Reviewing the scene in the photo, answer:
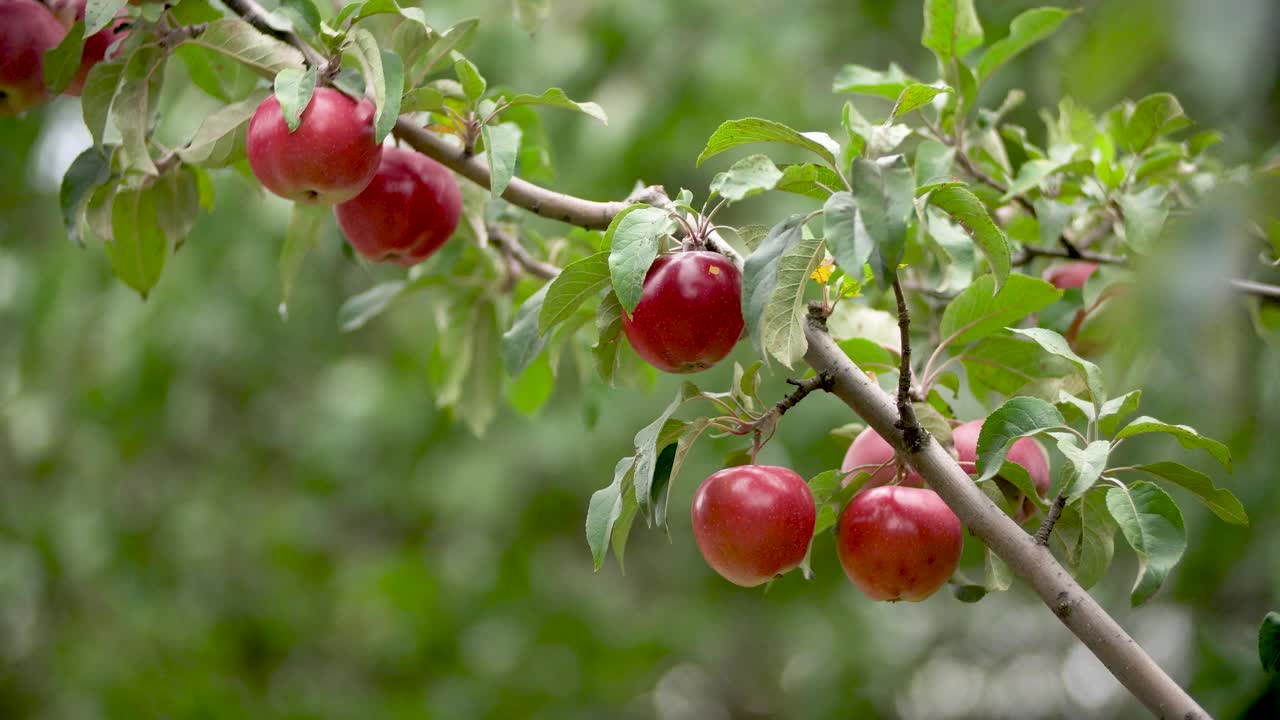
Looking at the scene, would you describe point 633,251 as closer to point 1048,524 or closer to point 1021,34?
point 1048,524

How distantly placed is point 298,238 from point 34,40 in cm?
29

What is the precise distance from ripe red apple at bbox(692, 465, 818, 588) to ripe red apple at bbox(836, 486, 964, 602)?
0.13 ft

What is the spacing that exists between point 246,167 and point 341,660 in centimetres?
242

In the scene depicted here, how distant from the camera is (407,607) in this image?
2.70m

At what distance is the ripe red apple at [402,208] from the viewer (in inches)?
37.6

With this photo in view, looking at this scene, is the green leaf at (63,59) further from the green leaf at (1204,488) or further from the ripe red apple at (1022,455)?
the green leaf at (1204,488)

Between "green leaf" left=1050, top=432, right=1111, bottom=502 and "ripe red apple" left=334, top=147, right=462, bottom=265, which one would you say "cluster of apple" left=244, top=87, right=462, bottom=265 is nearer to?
"ripe red apple" left=334, top=147, right=462, bottom=265

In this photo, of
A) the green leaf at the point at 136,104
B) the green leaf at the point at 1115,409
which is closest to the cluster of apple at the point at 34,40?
the green leaf at the point at 136,104

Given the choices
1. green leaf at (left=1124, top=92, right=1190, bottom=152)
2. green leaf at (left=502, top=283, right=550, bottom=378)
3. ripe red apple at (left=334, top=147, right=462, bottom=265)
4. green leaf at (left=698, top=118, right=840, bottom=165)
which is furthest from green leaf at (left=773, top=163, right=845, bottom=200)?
green leaf at (left=1124, top=92, right=1190, bottom=152)

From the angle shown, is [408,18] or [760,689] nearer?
[408,18]

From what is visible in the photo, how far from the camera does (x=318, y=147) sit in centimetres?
81

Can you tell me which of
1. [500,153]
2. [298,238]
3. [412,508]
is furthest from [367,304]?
[412,508]

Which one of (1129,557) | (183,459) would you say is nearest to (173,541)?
(183,459)

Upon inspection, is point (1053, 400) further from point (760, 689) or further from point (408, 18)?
point (760, 689)
